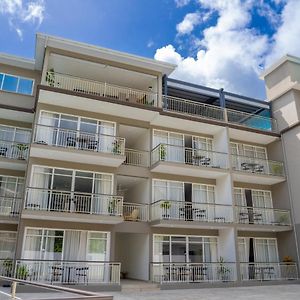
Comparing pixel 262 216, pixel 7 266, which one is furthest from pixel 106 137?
pixel 262 216

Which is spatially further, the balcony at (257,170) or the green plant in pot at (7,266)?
the balcony at (257,170)

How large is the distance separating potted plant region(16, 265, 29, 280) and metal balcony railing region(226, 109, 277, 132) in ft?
48.2

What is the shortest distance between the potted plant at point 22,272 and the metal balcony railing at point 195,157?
26.9 ft

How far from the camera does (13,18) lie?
14.1 meters

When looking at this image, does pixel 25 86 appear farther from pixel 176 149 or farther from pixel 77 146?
pixel 176 149

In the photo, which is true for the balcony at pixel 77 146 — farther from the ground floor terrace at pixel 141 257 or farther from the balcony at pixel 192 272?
the balcony at pixel 192 272

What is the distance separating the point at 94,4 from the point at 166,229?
11300 mm

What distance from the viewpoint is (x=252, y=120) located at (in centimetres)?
2117

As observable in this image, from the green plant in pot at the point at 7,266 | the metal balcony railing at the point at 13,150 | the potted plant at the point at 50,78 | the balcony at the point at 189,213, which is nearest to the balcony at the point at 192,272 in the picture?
the balcony at the point at 189,213

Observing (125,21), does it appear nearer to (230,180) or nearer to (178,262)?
(230,180)

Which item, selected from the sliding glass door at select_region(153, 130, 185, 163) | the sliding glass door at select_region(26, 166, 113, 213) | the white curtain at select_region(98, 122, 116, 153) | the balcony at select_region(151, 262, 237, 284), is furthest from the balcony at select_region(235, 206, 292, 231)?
the white curtain at select_region(98, 122, 116, 153)

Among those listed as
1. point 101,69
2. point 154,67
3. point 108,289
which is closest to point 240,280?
point 108,289

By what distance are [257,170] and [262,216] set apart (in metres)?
2.90

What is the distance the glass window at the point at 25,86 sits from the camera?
58.2 feet
